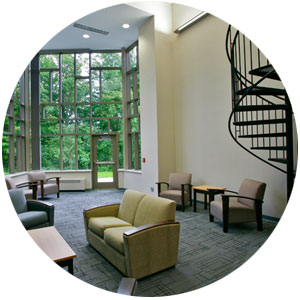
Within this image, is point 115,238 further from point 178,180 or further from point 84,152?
point 84,152

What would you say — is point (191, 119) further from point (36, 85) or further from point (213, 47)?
point (36, 85)

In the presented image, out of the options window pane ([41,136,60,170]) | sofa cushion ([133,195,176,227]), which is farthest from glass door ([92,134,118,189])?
sofa cushion ([133,195,176,227])

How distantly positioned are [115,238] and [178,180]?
369cm

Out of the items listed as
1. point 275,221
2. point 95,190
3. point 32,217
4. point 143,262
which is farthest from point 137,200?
point 95,190

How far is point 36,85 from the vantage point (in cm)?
927

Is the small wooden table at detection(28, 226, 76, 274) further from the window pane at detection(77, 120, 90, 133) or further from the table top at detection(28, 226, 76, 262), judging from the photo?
the window pane at detection(77, 120, 90, 133)

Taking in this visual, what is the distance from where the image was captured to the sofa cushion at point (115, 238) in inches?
113

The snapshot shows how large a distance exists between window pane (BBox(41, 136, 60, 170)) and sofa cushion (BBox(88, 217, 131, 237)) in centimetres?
637

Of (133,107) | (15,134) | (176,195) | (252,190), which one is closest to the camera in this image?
(252,190)

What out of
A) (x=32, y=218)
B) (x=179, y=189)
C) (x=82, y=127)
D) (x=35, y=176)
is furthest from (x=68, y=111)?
(x=32, y=218)

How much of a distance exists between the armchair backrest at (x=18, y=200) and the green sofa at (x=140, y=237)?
4.52ft

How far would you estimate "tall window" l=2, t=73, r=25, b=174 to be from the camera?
308 inches

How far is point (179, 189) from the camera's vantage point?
6.40 meters

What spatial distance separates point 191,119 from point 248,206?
125 inches
